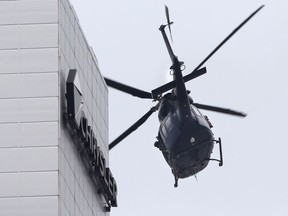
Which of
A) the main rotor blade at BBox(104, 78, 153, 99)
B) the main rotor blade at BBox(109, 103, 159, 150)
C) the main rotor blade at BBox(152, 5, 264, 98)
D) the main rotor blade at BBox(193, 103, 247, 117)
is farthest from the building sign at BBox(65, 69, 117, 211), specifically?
the main rotor blade at BBox(193, 103, 247, 117)

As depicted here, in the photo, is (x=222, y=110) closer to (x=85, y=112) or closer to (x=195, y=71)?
(x=195, y=71)

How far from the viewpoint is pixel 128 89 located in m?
71.2

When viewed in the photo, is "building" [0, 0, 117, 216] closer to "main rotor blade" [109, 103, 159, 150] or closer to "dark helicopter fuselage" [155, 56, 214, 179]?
"main rotor blade" [109, 103, 159, 150]

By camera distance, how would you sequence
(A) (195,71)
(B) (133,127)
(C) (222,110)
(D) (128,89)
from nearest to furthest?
(A) (195,71) < (D) (128,89) < (B) (133,127) < (C) (222,110)

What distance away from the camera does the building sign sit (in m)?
47.9

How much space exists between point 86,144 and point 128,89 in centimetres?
2046

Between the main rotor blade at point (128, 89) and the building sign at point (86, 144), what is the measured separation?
44.1ft

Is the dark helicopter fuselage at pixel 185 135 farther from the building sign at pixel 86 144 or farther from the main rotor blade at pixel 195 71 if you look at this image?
the building sign at pixel 86 144
